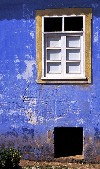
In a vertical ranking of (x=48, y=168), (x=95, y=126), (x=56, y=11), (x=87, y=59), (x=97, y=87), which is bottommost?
(x=48, y=168)

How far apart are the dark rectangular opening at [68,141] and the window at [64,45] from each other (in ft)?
4.57

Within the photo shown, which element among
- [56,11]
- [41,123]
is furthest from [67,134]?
[56,11]

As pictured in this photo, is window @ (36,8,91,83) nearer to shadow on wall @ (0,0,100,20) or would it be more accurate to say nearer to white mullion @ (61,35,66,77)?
white mullion @ (61,35,66,77)

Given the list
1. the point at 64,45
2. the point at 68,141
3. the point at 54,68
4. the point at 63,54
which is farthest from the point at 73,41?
the point at 68,141

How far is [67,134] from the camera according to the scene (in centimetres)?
1199

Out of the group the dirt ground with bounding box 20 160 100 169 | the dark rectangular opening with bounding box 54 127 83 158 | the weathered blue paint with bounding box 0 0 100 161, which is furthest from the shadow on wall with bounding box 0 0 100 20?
the dirt ground with bounding box 20 160 100 169

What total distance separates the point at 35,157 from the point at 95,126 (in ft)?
5.55

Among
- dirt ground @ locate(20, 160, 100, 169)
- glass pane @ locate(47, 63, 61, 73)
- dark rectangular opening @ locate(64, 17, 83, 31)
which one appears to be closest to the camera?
dirt ground @ locate(20, 160, 100, 169)

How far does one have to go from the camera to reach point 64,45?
1062 centimetres

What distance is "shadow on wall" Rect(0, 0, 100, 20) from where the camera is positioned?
10461 millimetres

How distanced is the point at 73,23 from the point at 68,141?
3.38m

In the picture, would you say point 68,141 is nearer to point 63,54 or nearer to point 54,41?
point 63,54

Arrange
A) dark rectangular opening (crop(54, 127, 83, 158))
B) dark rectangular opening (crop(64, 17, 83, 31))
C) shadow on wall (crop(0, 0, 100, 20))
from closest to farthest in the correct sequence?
1. shadow on wall (crop(0, 0, 100, 20))
2. dark rectangular opening (crop(64, 17, 83, 31))
3. dark rectangular opening (crop(54, 127, 83, 158))

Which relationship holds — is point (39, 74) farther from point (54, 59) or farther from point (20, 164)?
point (20, 164)
